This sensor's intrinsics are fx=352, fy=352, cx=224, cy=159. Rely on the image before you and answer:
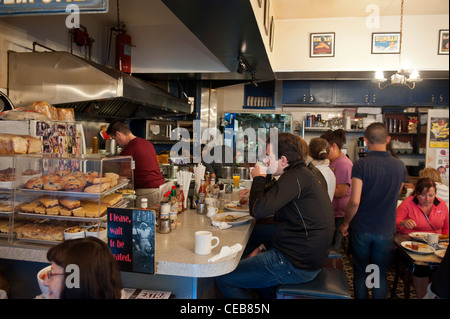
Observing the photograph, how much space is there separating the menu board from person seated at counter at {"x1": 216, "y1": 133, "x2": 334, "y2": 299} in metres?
0.81

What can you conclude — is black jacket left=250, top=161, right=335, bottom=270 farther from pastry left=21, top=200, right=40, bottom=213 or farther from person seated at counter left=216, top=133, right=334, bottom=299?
pastry left=21, top=200, right=40, bottom=213

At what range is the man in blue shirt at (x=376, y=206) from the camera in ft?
10.0

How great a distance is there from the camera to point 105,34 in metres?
5.91

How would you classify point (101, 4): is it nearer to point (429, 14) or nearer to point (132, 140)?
point (132, 140)

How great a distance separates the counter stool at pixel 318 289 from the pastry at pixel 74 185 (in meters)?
1.44

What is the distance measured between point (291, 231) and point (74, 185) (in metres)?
1.46

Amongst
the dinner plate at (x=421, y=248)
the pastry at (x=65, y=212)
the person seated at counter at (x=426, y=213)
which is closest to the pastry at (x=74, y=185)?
the pastry at (x=65, y=212)

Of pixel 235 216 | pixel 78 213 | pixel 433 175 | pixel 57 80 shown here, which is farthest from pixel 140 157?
pixel 433 175

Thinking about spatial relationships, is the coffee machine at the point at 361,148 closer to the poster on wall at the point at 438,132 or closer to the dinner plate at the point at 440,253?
the poster on wall at the point at 438,132

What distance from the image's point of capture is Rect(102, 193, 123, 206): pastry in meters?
2.20

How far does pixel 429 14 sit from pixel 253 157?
4591 millimetres

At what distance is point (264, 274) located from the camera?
2398mm

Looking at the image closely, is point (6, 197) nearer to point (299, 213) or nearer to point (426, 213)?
point (299, 213)

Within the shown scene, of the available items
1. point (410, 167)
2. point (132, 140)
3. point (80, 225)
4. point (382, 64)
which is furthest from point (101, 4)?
point (410, 167)
